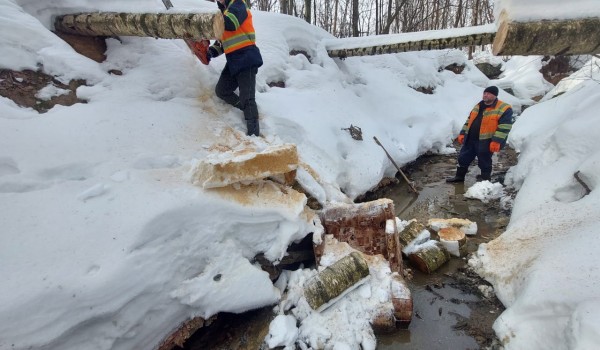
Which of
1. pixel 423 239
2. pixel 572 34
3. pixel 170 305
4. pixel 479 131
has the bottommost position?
pixel 423 239

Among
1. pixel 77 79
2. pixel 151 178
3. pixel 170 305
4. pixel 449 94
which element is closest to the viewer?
pixel 170 305

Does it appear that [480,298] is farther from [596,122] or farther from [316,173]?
[596,122]

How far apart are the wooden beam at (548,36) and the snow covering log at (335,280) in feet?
6.69

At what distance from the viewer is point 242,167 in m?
2.78

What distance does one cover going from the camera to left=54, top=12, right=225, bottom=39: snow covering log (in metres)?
3.30

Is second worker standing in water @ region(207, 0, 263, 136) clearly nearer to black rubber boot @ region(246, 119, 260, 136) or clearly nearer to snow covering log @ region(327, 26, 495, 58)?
black rubber boot @ region(246, 119, 260, 136)

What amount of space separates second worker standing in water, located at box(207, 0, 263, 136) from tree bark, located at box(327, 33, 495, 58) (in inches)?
124

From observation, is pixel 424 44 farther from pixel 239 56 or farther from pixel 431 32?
pixel 239 56

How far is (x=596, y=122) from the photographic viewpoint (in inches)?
142

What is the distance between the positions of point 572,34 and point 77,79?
440cm

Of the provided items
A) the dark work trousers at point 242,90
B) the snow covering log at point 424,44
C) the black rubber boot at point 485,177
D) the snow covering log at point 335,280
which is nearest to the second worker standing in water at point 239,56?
the dark work trousers at point 242,90

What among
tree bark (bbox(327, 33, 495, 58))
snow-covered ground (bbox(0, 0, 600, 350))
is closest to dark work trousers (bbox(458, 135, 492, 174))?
snow-covered ground (bbox(0, 0, 600, 350))

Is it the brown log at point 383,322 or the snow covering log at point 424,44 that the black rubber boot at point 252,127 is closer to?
the brown log at point 383,322

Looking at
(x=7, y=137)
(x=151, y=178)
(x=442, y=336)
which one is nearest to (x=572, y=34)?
(x=442, y=336)
